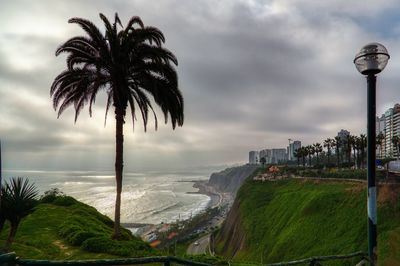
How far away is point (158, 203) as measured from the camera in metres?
191

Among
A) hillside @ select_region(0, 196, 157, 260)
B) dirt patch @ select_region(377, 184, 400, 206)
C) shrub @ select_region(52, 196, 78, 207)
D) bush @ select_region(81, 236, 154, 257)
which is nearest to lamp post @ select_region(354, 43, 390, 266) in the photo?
hillside @ select_region(0, 196, 157, 260)

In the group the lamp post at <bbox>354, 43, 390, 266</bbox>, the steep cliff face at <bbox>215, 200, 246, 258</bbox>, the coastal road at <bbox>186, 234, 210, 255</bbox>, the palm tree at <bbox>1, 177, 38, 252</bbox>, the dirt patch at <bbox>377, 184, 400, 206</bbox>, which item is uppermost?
the lamp post at <bbox>354, 43, 390, 266</bbox>

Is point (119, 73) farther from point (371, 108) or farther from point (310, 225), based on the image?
point (310, 225)

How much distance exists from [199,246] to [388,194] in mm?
53755

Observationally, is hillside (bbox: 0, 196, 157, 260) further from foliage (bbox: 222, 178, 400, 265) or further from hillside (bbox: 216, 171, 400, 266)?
foliage (bbox: 222, 178, 400, 265)

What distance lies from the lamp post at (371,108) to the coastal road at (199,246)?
251 feet

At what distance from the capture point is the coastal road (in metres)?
81.7

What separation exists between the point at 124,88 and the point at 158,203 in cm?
17950

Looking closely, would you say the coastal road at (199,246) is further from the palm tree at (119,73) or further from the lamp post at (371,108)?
the lamp post at (371,108)

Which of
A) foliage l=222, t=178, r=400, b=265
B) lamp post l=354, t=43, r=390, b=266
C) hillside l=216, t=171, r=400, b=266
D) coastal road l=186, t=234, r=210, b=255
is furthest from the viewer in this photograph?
coastal road l=186, t=234, r=210, b=255

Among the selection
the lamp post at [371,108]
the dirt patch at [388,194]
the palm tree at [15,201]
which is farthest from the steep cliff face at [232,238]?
the lamp post at [371,108]

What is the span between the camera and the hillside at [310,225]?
42250mm

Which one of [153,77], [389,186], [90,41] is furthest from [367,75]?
[389,186]

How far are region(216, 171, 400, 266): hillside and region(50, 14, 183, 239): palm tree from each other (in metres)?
22.4
